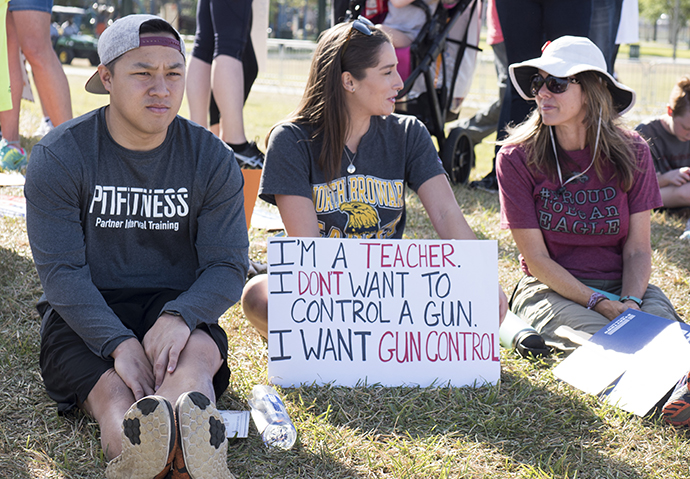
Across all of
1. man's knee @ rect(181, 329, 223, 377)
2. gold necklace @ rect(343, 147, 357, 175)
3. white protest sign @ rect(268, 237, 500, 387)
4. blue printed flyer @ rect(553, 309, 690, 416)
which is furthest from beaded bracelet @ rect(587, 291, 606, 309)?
man's knee @ rect(181, 329, 223, 377)

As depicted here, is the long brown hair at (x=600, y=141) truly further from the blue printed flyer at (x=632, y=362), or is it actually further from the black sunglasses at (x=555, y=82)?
the blue printed flyer at (x=632, y=362)

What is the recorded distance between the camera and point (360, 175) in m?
2.91

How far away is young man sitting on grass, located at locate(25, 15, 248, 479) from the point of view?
2.14m

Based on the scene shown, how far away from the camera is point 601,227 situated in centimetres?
312

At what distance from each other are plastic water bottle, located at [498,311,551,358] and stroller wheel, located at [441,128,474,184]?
8.36ft

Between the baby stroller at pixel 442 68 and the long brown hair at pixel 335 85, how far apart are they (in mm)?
2201

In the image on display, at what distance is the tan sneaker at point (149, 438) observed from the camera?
175cm

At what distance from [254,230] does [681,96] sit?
297 cm

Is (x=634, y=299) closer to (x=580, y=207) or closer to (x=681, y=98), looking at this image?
(x=580, y=207)

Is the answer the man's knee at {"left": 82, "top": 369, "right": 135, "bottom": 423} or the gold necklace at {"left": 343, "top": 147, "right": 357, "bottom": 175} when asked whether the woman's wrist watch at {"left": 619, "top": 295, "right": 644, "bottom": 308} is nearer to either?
the gold necklace at {"left": 343, "top": 147, "right": 357, "bottom": 175}

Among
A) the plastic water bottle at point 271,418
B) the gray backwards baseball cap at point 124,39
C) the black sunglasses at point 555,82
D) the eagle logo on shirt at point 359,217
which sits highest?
the gray backwards baseball cap at point 124,39

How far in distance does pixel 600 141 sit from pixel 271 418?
1865 mm

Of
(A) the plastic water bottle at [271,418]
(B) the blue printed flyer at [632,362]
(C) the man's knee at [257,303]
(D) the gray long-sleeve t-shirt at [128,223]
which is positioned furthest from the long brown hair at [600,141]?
(A) the plastic water bottle at [271,418]

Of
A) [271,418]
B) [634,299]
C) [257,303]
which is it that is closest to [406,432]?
[271,418]
